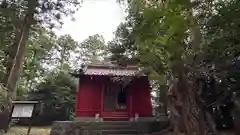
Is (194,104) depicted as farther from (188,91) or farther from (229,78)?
(229,78)

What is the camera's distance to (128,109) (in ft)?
42.9

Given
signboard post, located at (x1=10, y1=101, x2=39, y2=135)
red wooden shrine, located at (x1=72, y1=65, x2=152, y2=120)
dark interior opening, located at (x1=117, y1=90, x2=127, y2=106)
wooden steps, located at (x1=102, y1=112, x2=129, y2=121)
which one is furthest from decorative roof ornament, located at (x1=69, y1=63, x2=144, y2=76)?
signboard post, located at (x1=10, y1=101, x2=39, y2=135)

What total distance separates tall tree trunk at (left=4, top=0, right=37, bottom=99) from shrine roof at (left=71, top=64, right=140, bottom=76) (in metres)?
3.33

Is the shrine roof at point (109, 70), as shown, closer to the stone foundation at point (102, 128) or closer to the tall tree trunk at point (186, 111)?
the stone foundation at point (102, 128)

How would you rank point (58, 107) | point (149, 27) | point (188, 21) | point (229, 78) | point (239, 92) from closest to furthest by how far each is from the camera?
point (188, 21) < point (149, 27) < point (239, 92) < point (229, 78) < point (58, 107)

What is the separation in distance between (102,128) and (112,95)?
10.2ft

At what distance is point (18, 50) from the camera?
10.3m

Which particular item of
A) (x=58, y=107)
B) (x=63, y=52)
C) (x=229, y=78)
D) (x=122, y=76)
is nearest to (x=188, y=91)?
A: (x=229, y=78)

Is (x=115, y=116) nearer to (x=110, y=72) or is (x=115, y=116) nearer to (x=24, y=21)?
(x=110, y=72)

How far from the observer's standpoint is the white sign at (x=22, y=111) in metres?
10.0

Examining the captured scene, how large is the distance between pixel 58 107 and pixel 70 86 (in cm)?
Answer: 198

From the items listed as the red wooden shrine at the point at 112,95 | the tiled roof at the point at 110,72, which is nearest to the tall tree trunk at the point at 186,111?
the red wooden shrine at the point at 112,95

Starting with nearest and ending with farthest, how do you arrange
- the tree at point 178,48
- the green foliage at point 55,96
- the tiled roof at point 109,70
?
1. the tree at point 178,48
2. the tiled roof at point 109,70
3. the green foliage at point 55,96

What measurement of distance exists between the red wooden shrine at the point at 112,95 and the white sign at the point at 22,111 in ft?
9.66
